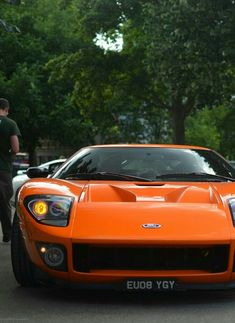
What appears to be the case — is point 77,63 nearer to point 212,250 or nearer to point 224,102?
point 224,102

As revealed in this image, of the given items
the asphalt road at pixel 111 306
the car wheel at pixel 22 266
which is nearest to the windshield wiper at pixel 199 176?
the asphalt road at pixel 111 306

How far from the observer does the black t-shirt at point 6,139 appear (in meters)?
7.68

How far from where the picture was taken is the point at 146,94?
93.1ft

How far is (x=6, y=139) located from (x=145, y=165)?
254cm

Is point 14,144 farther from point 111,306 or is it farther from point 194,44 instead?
point 194,44

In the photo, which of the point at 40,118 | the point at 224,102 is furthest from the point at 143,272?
the point at 40,118

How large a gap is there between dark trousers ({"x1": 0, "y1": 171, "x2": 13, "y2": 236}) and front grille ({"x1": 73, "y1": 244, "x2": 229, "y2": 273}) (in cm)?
346

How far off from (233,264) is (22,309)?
1490 mm

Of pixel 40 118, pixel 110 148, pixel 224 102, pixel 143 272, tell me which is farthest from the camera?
pixel 40 118

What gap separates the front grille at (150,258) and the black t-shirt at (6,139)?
353cm

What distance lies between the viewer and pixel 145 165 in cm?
574

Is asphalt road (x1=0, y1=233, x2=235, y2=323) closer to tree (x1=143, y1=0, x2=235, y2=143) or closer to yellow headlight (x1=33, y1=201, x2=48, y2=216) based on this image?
yellow headlight (x1=33, y1=201, x2=48, y2=216)

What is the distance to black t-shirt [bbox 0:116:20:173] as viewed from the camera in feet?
25.2

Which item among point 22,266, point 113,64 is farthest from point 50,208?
point 113,64
